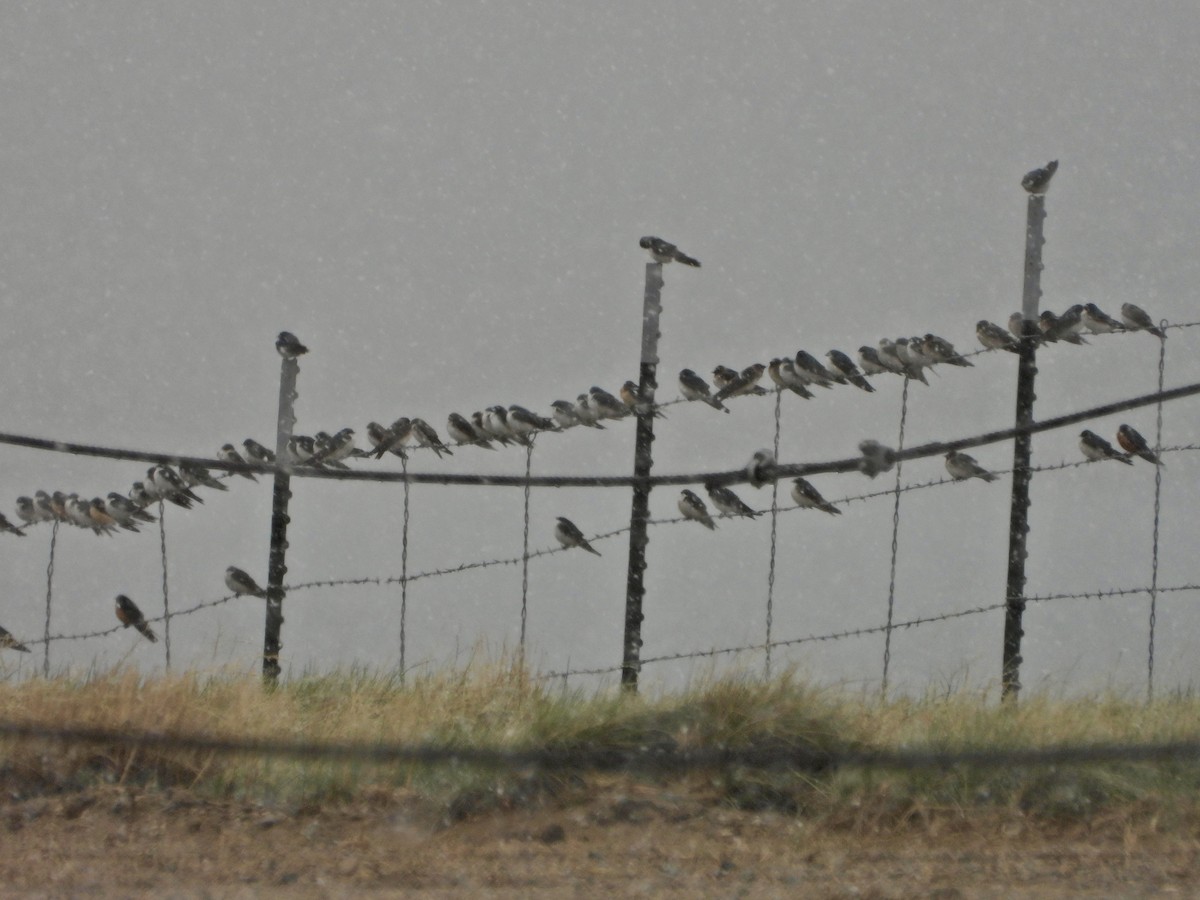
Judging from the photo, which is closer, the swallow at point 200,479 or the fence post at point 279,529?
the fence post at point 279,529

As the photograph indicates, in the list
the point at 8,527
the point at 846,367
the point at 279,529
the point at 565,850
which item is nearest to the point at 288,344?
the point at 279,529

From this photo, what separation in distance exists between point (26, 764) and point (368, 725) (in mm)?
1393

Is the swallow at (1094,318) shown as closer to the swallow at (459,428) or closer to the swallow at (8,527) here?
the swallow at (459,428)

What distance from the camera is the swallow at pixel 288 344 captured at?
10024 millimetres

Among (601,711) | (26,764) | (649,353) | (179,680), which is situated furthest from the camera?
(649,353)

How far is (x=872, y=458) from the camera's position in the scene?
4633 millimetres

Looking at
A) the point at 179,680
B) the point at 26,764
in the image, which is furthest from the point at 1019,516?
the point at 26,764

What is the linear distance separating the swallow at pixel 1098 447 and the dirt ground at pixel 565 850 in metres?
6.38

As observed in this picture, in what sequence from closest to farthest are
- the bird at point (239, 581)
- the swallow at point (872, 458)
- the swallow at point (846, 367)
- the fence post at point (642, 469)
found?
the swallow at point (872, 458), the fence post at point (642, 469), the swallow at point (846, 367), the bird at point (239, 581)

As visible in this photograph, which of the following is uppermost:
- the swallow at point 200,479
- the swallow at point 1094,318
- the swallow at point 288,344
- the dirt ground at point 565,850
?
the swallow at point 1094,318

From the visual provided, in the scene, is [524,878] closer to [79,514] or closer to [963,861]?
[963,861]

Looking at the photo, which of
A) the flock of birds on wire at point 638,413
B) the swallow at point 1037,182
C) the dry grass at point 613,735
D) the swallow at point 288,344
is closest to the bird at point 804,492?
the flock of birds on wire at point 638,413

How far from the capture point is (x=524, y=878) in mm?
4574

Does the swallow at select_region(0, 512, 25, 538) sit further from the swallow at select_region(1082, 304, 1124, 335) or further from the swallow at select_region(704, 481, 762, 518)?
the swallow at select_region(1082, 304, 1124, 335)
